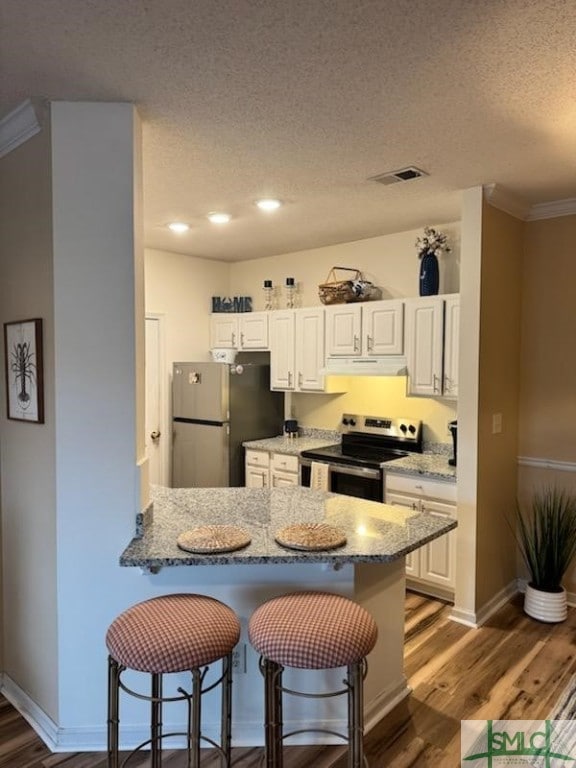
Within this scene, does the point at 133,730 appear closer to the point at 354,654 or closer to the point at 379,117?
the point at 354,654

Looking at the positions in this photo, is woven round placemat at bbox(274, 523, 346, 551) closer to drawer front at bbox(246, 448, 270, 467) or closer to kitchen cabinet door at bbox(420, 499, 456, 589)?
kitchen cabinet door at bbox(420, 499, 456, 589)

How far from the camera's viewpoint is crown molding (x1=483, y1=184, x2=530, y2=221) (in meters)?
2.96

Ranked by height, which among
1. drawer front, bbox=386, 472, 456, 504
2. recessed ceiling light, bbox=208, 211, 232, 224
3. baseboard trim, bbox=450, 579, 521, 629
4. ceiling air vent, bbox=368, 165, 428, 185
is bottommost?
baseboard trim, bbox=450, 579, 521, 629

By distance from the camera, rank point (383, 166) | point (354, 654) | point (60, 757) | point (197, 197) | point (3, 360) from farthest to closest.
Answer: point (197, 197)
point (383, 166)
point (3, 360)
point (60, 757)
point (354, 654)

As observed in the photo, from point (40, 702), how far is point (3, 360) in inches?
60.2

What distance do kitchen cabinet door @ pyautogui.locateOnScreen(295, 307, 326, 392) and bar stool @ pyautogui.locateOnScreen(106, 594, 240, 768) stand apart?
2553 millimetres

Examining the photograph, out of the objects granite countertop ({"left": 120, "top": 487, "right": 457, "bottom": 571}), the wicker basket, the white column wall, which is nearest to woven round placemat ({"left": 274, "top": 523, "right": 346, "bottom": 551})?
granite countertop ({"left": 120, "top": 487, "right": 457, "bottom": 571})

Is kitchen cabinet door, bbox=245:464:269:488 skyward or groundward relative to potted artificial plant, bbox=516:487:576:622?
skyward

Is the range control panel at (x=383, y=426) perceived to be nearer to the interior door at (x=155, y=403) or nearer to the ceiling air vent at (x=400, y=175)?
the interior door at (x=155, y=403)

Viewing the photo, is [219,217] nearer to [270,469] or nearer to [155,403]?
[155,403]

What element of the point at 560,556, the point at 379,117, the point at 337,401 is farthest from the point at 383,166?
the point at 560,556

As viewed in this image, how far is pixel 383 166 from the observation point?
2613 mm

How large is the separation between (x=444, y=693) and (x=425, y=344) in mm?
2049

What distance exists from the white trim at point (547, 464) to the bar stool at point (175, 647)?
2.52 m
